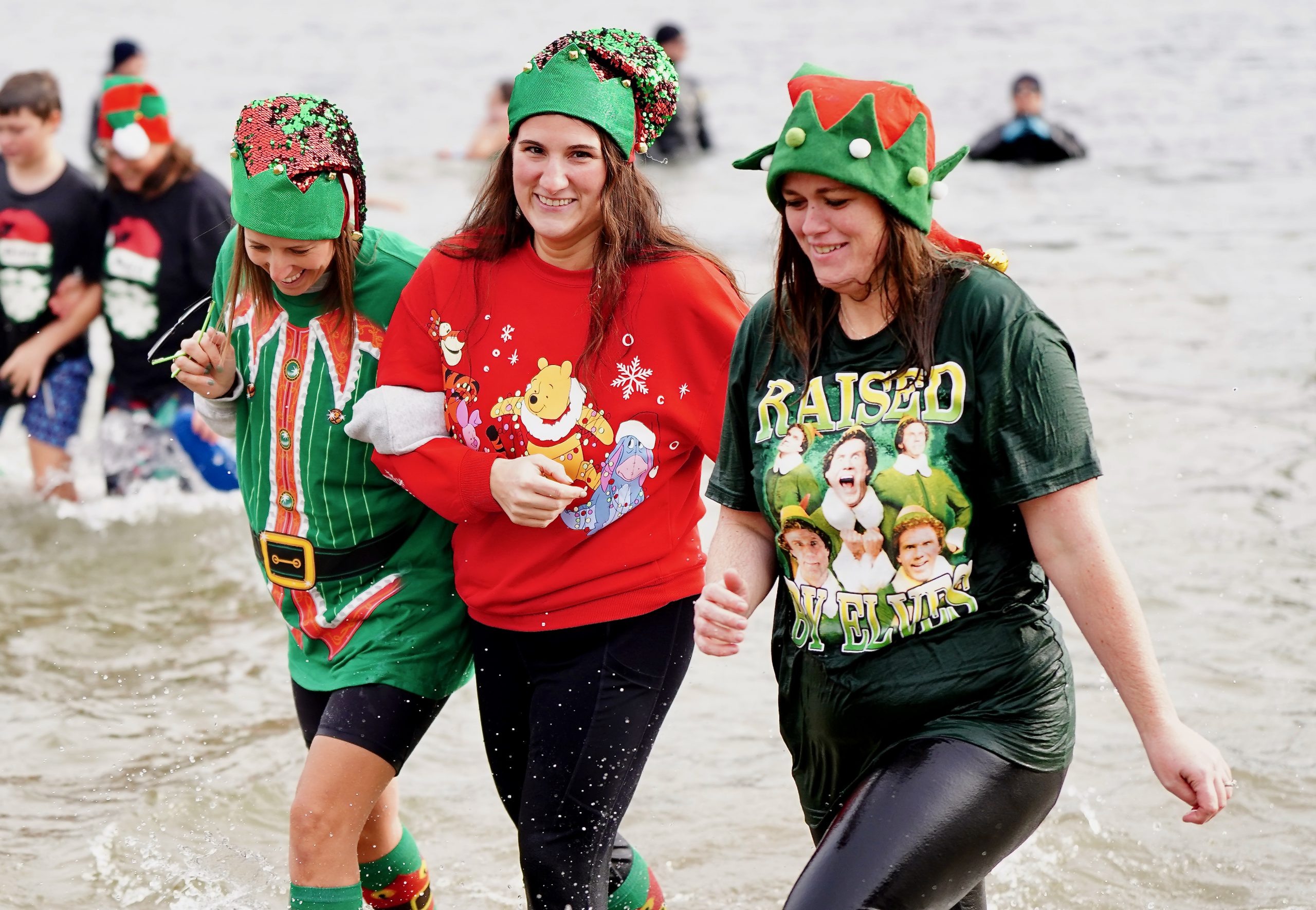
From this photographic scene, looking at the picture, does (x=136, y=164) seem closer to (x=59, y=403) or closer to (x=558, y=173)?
(x=59, y=403)

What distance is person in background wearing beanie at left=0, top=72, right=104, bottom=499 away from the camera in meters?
6.97

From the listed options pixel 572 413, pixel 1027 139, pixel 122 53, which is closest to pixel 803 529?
pixel 572 413

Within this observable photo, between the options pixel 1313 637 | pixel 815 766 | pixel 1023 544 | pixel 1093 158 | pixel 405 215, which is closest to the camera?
pixel 1023 544

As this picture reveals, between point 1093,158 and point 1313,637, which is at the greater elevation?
point 1313,637

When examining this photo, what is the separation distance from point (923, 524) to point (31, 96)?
5601mm

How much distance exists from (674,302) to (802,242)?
560 millimetres

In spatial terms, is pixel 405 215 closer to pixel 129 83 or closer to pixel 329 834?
pixel 129 83

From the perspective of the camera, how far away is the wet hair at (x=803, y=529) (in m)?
2.84

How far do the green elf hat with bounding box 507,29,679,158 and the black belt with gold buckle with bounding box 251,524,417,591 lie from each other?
38.0 inches

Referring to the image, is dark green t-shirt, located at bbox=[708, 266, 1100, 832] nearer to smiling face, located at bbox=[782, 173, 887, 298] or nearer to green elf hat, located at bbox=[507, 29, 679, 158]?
smiling face, located at bbox=[782, 173, 887, 298]

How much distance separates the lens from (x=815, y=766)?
3057 millimetres

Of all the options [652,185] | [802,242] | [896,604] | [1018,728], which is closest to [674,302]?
[652,185]

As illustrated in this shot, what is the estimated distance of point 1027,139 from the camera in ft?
58.1

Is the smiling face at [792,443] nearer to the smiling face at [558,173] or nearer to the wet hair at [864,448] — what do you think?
the wet hair at [864,448]
